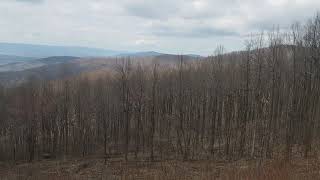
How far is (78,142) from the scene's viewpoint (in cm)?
6800

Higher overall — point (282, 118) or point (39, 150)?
point (282, 118)

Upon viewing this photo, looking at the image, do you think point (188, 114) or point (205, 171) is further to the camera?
point (188, 114)

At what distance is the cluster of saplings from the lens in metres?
41.9

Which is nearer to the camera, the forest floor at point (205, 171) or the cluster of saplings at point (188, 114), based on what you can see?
the forest floor at point (205, 171)

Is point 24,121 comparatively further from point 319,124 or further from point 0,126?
point 319,124

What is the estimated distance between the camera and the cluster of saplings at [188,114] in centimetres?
4188

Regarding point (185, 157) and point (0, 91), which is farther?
point (0, 91)

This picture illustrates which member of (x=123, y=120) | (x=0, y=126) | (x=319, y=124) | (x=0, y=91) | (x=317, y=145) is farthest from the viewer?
(x=0, y=91)

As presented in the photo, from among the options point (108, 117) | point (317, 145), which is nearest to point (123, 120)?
point (108, 117)

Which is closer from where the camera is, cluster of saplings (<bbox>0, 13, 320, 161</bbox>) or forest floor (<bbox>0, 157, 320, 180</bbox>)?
forest floor (<bbox>0, 157, 320, 180</bbox>)

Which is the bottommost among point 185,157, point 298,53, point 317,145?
point 185,157

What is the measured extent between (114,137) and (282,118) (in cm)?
2831

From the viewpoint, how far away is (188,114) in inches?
2514

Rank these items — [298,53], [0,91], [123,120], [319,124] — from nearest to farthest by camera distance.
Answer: [319,124] < [298,53] < [123,120] < [0,91]
